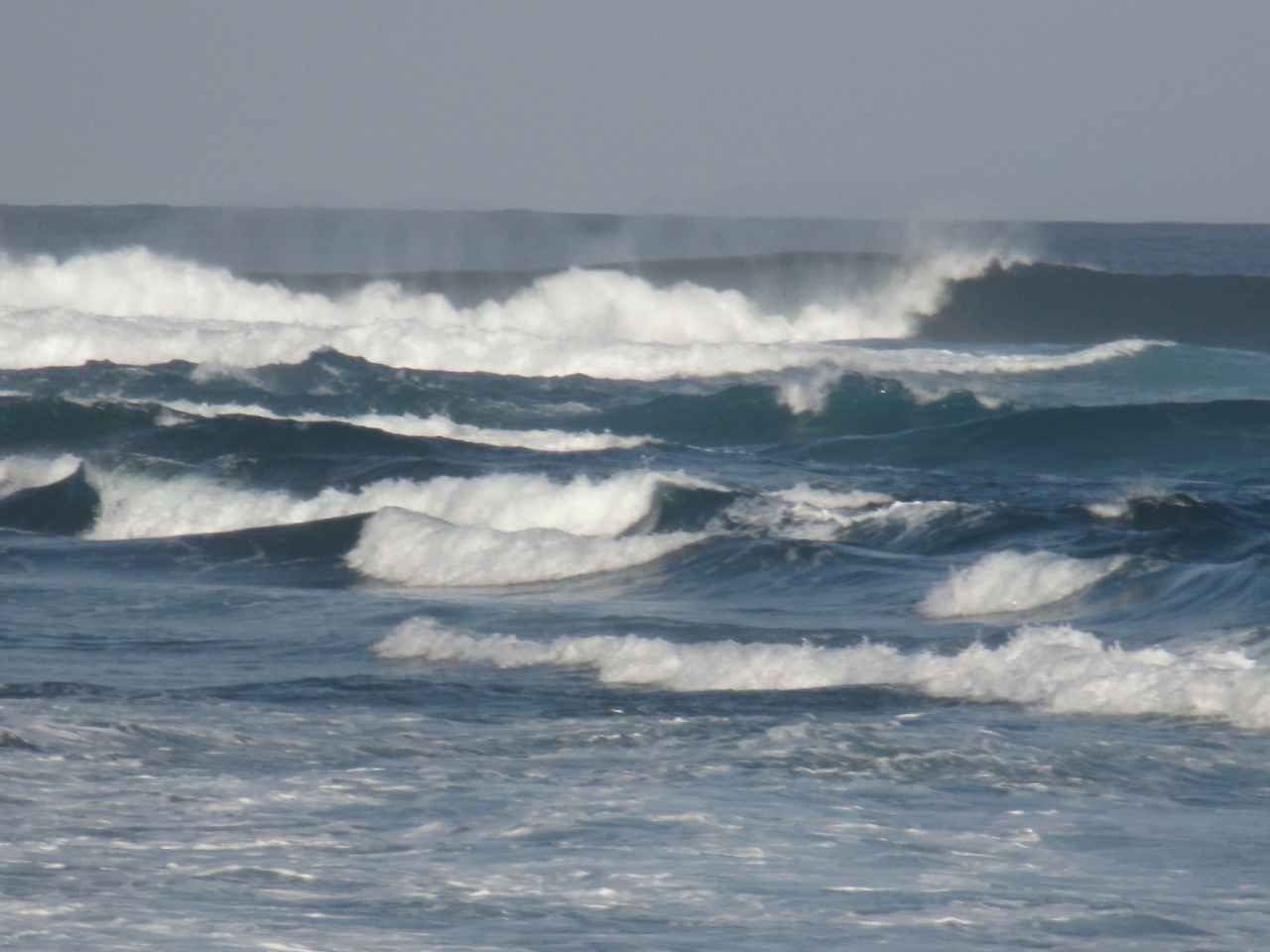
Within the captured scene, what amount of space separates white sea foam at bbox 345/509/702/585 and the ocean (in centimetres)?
4

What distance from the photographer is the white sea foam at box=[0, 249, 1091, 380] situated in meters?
27.4

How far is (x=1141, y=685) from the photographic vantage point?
7.06 meters

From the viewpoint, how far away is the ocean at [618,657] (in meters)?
4.29

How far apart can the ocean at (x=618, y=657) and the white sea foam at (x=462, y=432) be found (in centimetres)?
12

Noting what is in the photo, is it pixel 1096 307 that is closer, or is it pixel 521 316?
pixel 521 316

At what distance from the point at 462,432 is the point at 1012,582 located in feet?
33.1

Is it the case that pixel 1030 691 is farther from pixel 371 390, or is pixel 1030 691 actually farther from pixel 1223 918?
pixel 371 390

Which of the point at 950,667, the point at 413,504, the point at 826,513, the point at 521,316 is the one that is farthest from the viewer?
the point at 521,316

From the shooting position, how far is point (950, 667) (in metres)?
7.57

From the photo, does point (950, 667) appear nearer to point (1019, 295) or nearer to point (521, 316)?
point (521, 316)

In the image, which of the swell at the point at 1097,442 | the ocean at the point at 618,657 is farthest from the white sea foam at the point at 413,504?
the swell at the point at 1097,442

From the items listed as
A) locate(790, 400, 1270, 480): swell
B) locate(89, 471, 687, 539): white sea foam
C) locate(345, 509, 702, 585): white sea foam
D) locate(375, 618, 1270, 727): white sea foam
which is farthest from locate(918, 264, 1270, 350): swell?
locate(375, 618, 1270, 727): white sea foam

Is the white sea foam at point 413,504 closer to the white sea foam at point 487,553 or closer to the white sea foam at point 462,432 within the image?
the white sea foam at point 487,553

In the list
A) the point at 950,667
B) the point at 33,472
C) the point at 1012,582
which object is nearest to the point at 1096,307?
the point at 33,472
